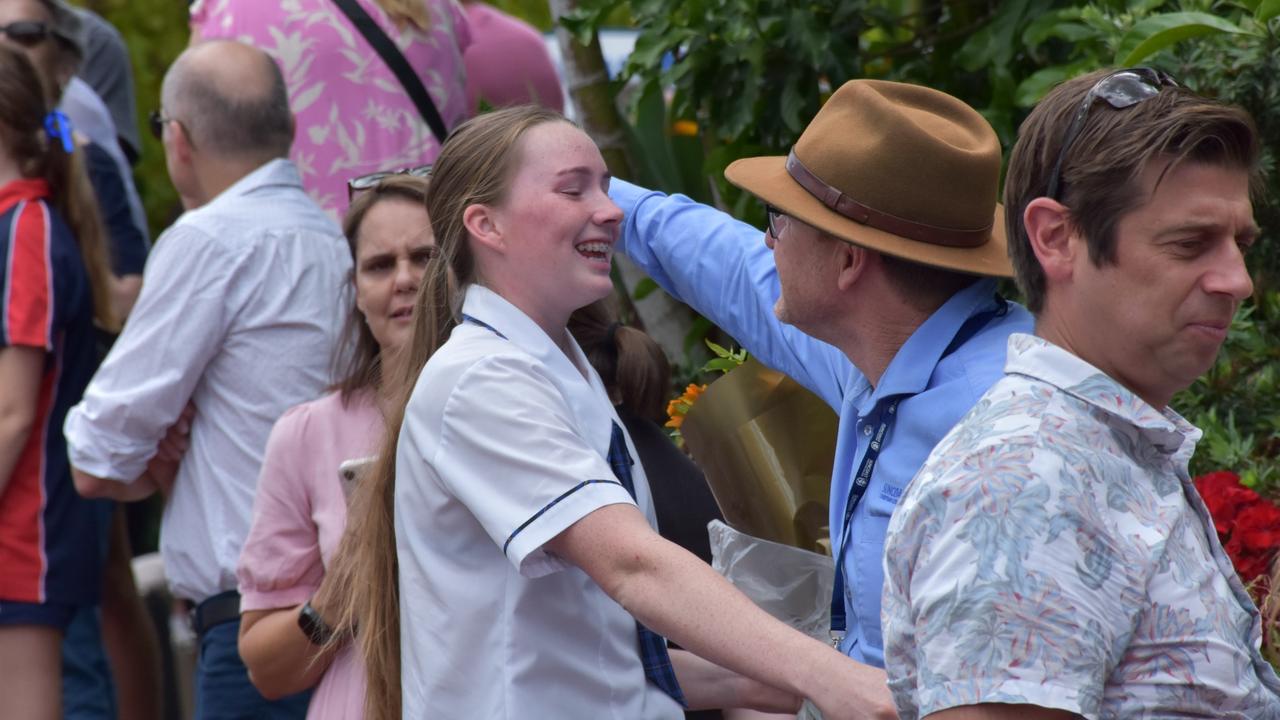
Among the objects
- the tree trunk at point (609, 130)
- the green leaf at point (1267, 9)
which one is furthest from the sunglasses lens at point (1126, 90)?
the tree trunk at point (609, 130)

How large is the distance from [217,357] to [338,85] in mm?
975

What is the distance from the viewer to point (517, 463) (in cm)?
222

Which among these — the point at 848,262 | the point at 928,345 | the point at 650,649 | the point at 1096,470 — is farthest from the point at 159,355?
the point at 1096,470

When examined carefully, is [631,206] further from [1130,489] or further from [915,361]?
[1130,489]

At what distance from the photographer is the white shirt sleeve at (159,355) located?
3746 mm

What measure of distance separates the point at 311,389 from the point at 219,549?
1.51ft

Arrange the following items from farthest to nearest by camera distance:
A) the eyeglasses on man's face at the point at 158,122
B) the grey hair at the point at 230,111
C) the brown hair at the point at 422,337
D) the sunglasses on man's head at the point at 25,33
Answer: the sunglasses on man's head at the point at 25,33 → the eyeglasses on man's face at the point at 158,122 → the grey hair at the point at 230,111 → the brown hair at the point at 422,337

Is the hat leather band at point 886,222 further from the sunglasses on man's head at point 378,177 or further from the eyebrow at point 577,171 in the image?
the sunglasses on man's head at point 378,177

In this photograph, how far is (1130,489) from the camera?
1.60 m

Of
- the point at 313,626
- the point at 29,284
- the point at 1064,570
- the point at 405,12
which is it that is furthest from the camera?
the point at 405,12

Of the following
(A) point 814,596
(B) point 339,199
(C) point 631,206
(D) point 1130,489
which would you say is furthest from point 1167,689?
(B) point 339,199

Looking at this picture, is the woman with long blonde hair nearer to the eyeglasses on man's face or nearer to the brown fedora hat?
the eyeglasses on man's face

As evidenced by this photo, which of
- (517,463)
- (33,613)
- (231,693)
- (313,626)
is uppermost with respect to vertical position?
(517,463)

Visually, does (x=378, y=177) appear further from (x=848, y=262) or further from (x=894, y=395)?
(x=894, y=395)
